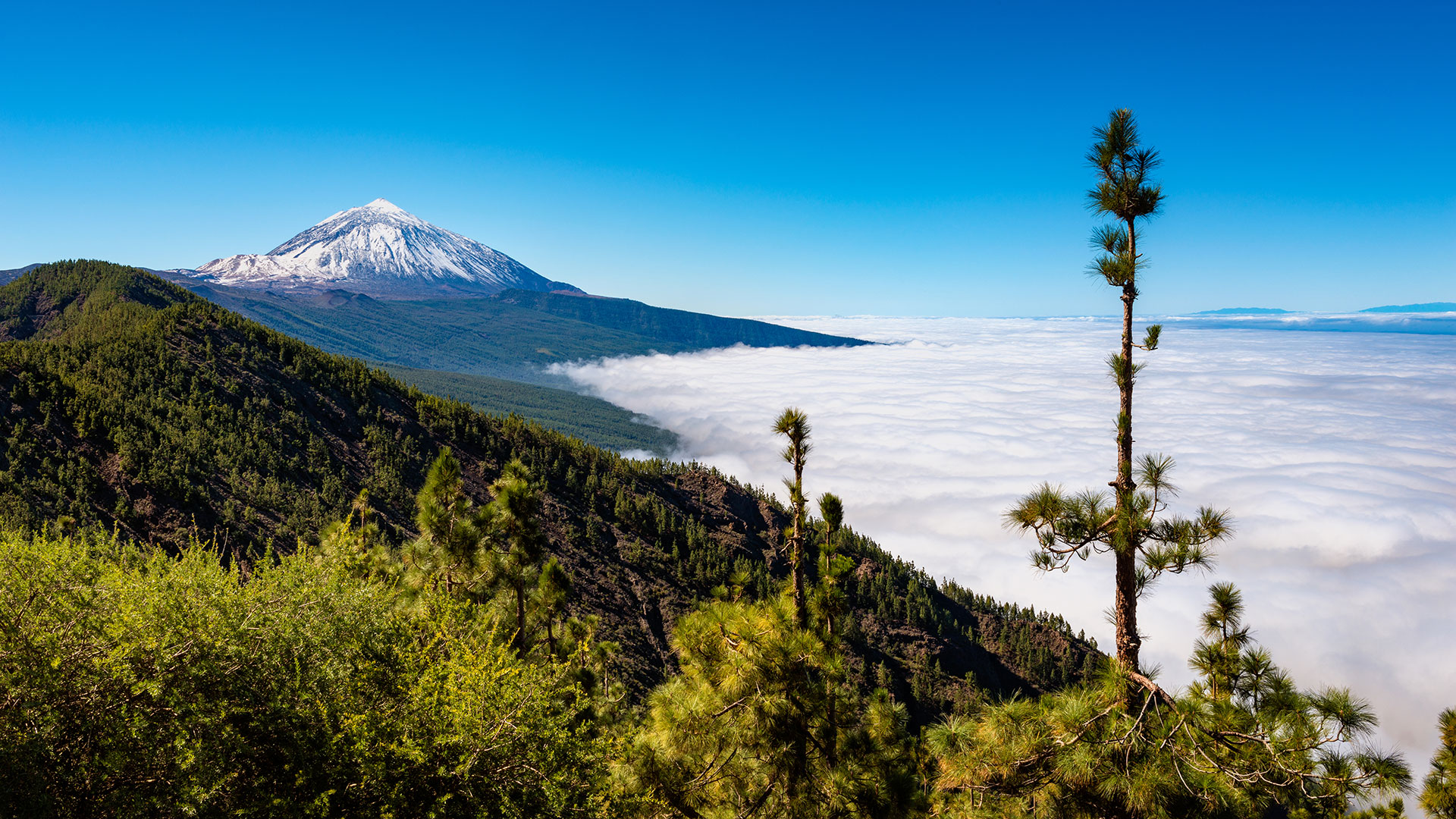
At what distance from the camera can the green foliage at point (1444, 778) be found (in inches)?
535

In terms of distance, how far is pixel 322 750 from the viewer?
1016cm

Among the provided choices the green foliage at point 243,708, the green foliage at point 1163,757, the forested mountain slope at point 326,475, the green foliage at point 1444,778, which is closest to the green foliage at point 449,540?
the green foliage at point 243,708

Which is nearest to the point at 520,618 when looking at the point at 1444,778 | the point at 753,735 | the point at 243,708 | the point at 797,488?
the point at 243,708

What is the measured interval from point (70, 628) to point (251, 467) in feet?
348

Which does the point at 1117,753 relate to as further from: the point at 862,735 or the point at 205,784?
the point at 205,784

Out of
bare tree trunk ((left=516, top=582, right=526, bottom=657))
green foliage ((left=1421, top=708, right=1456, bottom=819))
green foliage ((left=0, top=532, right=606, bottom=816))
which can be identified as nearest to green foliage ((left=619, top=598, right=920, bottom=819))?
green foliage ((left=0, top=532, right=606, bottom=816))

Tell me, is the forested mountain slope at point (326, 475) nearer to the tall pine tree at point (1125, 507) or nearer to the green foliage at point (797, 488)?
the green foliage at point (797, 488)

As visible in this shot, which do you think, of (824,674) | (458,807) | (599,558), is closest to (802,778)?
(824,674)

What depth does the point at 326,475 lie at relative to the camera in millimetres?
105250

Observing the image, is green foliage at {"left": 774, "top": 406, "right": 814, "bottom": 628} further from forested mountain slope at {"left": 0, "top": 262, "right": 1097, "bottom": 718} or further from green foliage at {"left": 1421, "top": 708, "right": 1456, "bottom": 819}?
forested mountain slope at {"left": 0, "top": 262, "right": 1097, "bottom": 718}

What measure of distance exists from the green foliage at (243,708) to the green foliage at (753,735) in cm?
172

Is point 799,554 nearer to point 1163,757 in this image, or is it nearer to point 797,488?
point 797,488

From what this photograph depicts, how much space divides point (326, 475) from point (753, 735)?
117943 mm

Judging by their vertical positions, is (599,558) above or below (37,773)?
below
